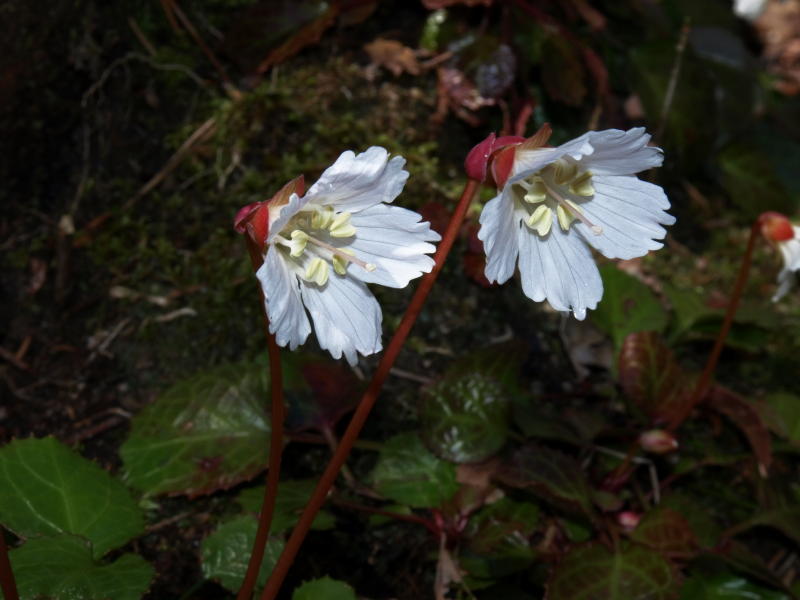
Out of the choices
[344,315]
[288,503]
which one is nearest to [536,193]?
[344,315]

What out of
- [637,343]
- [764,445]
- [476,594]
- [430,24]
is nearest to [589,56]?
[430,24]

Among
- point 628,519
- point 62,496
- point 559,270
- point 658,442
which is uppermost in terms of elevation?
point 559,270

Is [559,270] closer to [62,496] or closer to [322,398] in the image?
[322,398]

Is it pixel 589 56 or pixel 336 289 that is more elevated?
pixel 336 289

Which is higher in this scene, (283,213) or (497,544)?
(283,213)

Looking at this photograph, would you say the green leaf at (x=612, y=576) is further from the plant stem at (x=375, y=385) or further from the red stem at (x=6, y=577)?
the red stem at (x=6, y=577)

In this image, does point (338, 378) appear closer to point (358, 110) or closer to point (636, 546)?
point (636, 546)
